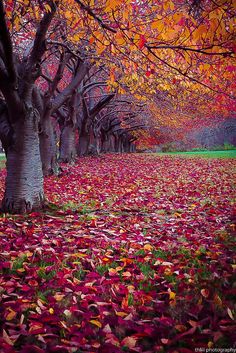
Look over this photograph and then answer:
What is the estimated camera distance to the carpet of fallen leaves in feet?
8.22

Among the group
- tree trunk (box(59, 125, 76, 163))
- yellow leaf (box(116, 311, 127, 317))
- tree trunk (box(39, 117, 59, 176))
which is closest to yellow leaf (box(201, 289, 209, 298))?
yellow leaf (box(116, 311, 127, 317))

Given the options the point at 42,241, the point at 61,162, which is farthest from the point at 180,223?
the point at 61,162

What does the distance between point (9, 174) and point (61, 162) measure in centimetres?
1068

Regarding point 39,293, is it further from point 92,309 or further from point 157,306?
point 157,306

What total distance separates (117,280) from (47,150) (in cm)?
962

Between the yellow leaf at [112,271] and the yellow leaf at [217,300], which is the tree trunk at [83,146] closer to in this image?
the yellow leaf at [112,271]

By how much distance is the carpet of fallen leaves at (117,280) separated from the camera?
2.51 meters

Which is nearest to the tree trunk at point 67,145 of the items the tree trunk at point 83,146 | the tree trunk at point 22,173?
the tree trunk at point 83,146

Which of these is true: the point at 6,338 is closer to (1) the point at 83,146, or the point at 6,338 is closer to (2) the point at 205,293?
(2) the point at 205,293

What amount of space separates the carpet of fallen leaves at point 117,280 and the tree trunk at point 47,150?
5.91 metres

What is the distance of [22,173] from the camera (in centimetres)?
644

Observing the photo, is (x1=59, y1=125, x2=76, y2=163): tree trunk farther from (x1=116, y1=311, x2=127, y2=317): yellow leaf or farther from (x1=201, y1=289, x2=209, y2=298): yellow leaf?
(x1=116, y1=311, x2=127, y2=317): yellow leaf

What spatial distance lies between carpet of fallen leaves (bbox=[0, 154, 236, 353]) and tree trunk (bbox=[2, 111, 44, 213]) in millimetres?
413

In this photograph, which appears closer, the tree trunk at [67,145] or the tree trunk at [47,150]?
the tree trunk at [47,150]
